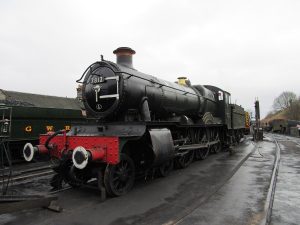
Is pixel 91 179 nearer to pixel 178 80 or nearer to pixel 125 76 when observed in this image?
pixel 125 76

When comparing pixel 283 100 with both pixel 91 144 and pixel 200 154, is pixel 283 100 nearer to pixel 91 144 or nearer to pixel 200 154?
pixel 200 154

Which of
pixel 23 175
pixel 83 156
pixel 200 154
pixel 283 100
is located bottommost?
pixel 23 175

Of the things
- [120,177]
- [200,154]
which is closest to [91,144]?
[120,177]

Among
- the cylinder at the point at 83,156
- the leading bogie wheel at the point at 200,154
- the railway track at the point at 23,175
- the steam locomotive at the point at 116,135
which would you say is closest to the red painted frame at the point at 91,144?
the steam locomotive at the point at 116,135

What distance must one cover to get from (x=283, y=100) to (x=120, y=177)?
3989 inches

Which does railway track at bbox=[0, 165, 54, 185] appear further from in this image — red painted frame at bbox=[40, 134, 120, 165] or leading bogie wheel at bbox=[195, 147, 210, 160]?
leading bogie wheel at bbox=[195, 147, 210, 160]

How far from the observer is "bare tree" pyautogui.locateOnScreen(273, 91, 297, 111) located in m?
91.0

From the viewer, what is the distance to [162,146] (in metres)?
6.77

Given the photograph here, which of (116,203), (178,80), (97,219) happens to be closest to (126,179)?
(116,203)

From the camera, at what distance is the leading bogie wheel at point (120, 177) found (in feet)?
19.2

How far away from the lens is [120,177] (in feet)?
20.4

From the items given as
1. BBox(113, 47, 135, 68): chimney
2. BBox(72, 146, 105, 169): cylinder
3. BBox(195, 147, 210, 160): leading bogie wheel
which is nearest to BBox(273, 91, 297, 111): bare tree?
BBox(195, 147, 210, 160): leading bogie wheel

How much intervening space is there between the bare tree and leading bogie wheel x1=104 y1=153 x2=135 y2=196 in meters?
92.7

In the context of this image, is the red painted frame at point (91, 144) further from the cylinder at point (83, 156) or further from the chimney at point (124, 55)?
the chimney at point (124, 55)
